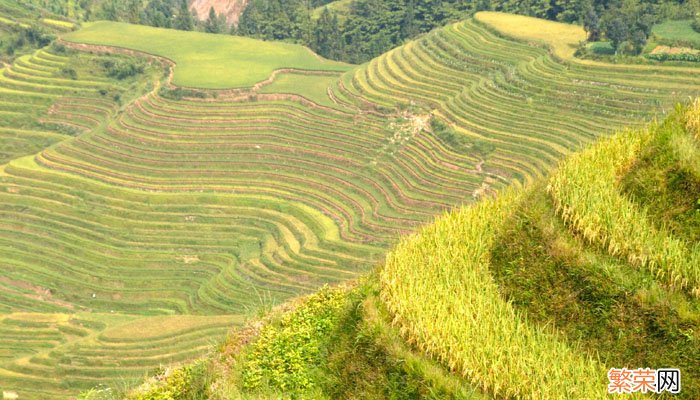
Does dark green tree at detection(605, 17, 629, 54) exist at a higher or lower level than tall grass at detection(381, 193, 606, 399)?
higher

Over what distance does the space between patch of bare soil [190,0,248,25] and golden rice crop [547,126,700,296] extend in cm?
9311

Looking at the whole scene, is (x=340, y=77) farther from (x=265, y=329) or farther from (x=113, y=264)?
(x=265, y=329)

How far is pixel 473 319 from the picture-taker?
21.4 ft

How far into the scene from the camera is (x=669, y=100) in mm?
31109

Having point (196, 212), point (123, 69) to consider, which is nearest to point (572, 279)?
point (196, 212)

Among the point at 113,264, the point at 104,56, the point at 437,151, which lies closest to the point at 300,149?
the point at 437,151

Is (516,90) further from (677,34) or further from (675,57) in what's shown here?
(677,34)

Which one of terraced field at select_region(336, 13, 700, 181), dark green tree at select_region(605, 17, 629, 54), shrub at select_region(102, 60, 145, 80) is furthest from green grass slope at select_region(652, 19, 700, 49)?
shrub at select_region(102, 60, 145, 80)

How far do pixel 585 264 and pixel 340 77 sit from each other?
40379 mm

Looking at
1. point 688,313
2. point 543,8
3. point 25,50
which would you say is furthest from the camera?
point 25,50

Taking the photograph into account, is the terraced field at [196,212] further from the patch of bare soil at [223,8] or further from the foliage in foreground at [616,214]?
the patch of bare soil at [223,8]

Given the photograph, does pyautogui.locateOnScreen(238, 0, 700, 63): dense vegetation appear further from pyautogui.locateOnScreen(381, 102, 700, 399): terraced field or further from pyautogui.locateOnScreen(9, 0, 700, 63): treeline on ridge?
pyautogui.locateOnScreen(381, 102, 700, 399): terraced field

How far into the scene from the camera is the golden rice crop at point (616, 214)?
20.0 ft

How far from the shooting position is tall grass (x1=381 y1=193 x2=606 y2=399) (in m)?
5.86
